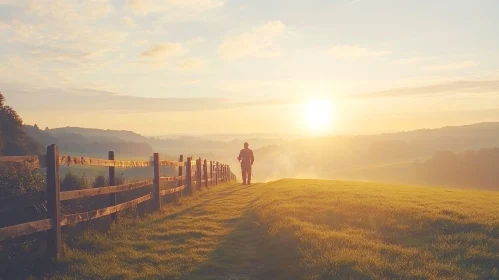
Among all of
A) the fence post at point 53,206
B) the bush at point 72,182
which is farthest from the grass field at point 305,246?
the bush at point 72,182

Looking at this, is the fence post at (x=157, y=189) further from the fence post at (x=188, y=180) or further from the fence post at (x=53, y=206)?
the fence post at (x=53, y=206)

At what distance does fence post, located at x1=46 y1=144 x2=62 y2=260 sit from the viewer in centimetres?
820

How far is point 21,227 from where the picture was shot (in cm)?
734

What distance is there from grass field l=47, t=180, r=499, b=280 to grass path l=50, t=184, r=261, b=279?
0.8 inches

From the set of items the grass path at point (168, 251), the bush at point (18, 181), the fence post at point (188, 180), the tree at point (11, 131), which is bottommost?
the grass path at point (168, 251)

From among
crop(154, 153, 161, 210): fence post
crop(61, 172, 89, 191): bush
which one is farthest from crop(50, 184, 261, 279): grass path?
crop(61, 172, 89, 191): bush

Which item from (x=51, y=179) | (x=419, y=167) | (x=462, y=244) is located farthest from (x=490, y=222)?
(x=419, y=167)

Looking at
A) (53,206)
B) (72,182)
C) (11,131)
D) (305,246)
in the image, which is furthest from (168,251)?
(11,131)

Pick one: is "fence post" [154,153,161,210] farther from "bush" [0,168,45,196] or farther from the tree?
the tree

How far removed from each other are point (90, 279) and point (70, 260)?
1.04 metres

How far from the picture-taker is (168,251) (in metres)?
9.49

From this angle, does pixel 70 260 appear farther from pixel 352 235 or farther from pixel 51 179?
pixel 352 235

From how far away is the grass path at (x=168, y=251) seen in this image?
788 centimetres

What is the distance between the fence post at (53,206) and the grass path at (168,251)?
30 cm
